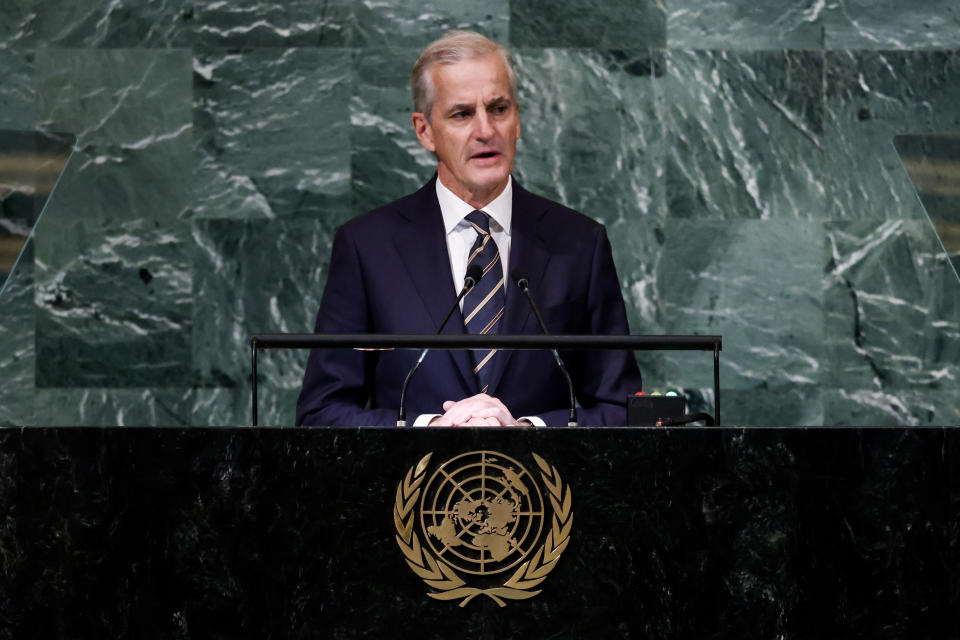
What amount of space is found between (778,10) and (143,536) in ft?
12.1

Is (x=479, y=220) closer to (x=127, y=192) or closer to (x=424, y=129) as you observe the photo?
(x=424, y=129)

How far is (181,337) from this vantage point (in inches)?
196

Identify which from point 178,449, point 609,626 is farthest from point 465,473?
point 178,449

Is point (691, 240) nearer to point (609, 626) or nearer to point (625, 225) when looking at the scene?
point (625, 225)

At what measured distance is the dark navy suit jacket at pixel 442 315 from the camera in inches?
127

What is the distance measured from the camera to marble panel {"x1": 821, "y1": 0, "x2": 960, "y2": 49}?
5027mm

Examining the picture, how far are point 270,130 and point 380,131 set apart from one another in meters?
0.44

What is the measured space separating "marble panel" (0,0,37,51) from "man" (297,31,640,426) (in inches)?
88.2

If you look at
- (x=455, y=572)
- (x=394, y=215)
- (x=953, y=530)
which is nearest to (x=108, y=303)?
(x=394, y=215)

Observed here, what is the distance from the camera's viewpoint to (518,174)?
16.4ft

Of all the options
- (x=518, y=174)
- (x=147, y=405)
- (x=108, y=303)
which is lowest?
(x=147, y=405)

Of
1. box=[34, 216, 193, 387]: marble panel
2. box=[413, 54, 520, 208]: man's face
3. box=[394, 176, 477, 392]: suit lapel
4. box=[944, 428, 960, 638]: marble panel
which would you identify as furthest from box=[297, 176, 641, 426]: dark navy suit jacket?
box=[34, 216, 193, 387]: marble panel

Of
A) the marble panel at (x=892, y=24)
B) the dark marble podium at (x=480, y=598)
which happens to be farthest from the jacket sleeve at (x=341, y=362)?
the marble panel at (x=892, y=24)

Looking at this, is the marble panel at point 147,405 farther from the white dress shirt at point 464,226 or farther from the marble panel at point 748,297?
the white dress shirt at point 464,226
